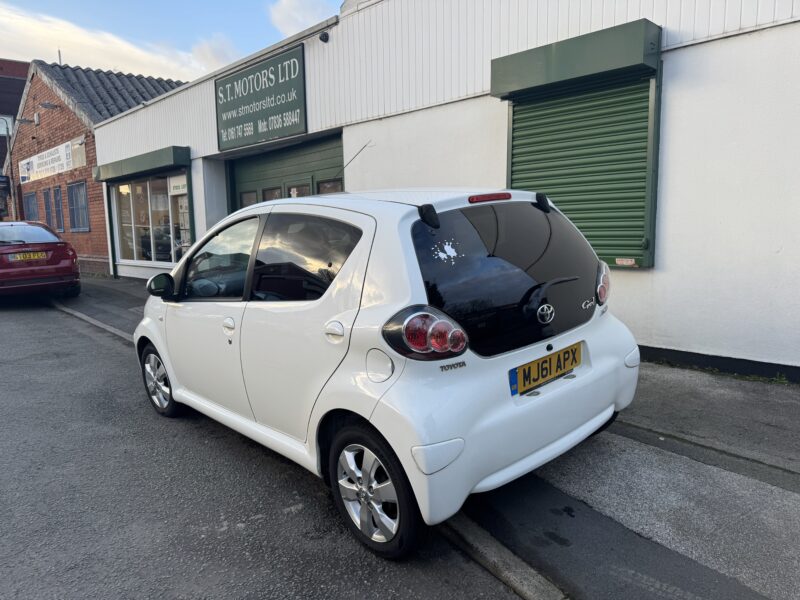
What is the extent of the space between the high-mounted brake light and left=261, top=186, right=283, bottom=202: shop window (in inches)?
333

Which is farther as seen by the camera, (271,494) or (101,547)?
(271,494)

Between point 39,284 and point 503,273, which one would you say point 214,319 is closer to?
point 503,273

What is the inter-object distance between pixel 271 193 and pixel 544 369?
939cm

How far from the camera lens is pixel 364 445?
2.62 meters

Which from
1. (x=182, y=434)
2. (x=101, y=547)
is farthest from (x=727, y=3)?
(x=101, y=547)

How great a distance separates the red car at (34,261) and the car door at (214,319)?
311 inches

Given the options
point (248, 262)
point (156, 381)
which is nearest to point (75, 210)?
point (156, 381)

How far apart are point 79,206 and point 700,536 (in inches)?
756

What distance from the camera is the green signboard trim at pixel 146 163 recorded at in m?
12.3

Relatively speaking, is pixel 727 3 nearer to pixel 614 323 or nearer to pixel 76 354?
pixel 614 323

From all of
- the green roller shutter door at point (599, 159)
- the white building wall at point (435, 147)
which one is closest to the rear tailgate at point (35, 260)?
the white building wall at point (435, 147)

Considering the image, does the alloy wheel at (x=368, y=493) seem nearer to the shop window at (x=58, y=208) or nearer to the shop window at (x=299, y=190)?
the shop window at (x=299, y=190)

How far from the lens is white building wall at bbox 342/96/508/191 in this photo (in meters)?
6.82

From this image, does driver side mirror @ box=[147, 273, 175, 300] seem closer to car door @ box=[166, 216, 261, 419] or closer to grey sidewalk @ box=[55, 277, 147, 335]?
car door @ box=[166, 216, 261, 419]
